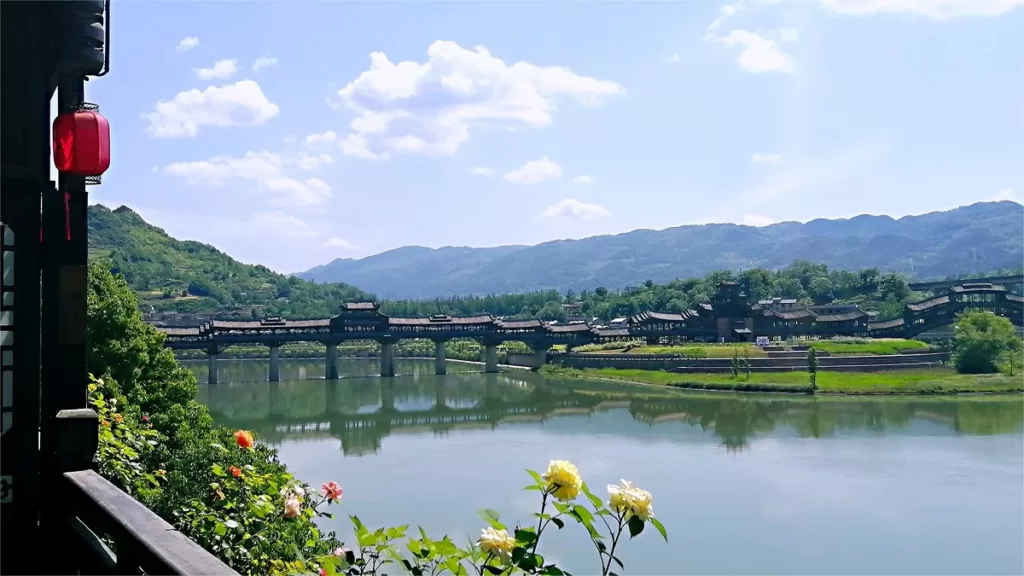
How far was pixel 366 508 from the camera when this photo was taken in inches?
536

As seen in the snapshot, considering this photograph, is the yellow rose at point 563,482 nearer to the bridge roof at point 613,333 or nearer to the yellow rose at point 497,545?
the yellow rose at point 497,545

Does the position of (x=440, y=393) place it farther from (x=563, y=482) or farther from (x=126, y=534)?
(x=126, y=534)

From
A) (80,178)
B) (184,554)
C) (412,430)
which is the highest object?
(80,178)

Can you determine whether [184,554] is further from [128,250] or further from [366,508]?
[128,250]

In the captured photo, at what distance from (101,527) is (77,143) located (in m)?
1.17

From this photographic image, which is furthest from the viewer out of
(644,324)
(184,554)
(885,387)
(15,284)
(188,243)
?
(188,243)

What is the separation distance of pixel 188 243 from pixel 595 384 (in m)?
93.6

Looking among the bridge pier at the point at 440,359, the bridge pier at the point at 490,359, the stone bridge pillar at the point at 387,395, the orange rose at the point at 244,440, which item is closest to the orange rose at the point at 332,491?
the orange rose at the point at 244,440

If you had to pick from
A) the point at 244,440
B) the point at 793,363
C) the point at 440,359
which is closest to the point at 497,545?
the point at 244,440

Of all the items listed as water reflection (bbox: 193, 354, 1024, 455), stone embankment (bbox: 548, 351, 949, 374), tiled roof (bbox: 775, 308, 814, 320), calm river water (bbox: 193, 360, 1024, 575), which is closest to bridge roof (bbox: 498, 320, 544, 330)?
water reflection (bbox: 193, 354, 1024, 455)

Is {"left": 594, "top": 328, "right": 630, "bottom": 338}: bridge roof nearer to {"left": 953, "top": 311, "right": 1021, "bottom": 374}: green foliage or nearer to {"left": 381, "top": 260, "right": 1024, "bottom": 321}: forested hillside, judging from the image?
{"left": 381, "top": 260, "right": 1024, "bottom": 321}: forested hillside

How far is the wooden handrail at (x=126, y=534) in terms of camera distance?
1.42 metres

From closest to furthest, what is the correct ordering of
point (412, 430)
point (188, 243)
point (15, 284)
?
1. point (15, 284)
2. point (412, 430)
3. point (188, 243)

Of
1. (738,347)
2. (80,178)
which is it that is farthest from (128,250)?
(80,178)
